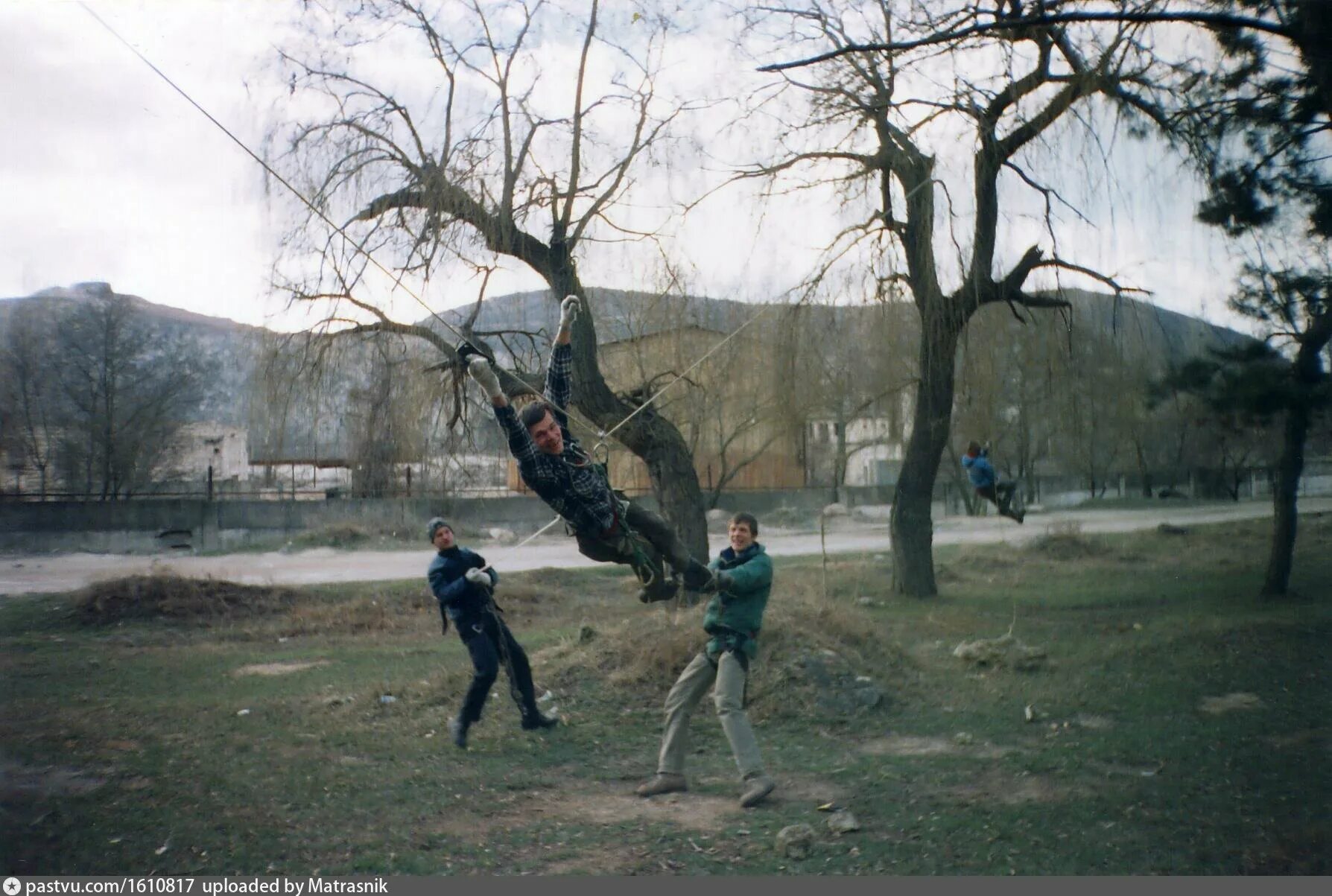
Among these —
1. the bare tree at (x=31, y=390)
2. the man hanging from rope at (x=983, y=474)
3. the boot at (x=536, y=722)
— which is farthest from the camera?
the man hanging from rope at (x=983, y=474)

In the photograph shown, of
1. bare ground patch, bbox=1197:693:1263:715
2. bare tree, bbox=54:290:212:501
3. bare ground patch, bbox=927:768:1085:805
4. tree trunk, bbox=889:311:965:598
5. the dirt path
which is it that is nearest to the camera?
bare ground patch, bbox=927:768:1085:805

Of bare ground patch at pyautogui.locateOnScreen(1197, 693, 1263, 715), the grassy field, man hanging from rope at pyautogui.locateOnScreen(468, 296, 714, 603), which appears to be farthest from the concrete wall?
bare ground patch at pyautogui.locateOnScreen(1197, 693, 1263, 715)

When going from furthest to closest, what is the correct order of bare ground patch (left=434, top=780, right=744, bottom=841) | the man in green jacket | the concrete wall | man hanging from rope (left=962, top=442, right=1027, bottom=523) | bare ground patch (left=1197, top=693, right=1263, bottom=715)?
1. the concrete wall
2. man hanging from rope (left=962, top=442, right=1027, bottom=523)
3. bare ground patch (left=1197, top=693, right=1263, bottom=715)
4. the man in green jacket
5. bare ground patch (left=434, top=780, right=744, bottom=841)

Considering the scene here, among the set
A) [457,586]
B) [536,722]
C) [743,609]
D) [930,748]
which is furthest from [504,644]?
[930,748]

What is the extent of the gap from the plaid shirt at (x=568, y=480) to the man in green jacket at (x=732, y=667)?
26.6 inches

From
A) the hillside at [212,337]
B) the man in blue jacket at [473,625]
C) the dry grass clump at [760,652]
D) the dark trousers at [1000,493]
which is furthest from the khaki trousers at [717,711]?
the hillside at [212,337]

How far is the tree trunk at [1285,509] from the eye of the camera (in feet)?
26.0

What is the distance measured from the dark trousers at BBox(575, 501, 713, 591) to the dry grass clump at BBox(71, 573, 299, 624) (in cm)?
633

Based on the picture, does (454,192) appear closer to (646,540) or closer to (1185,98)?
(646,540)

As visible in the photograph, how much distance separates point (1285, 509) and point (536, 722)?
651 centimetres

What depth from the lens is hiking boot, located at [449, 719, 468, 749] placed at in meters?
5.92

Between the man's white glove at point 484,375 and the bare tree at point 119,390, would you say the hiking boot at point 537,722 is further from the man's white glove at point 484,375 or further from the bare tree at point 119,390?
the bare tree at point 119,390

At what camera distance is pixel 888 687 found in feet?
23.2

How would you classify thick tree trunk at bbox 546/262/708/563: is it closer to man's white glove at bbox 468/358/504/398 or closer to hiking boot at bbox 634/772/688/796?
hiking boot at bbox 634/772/688/796
